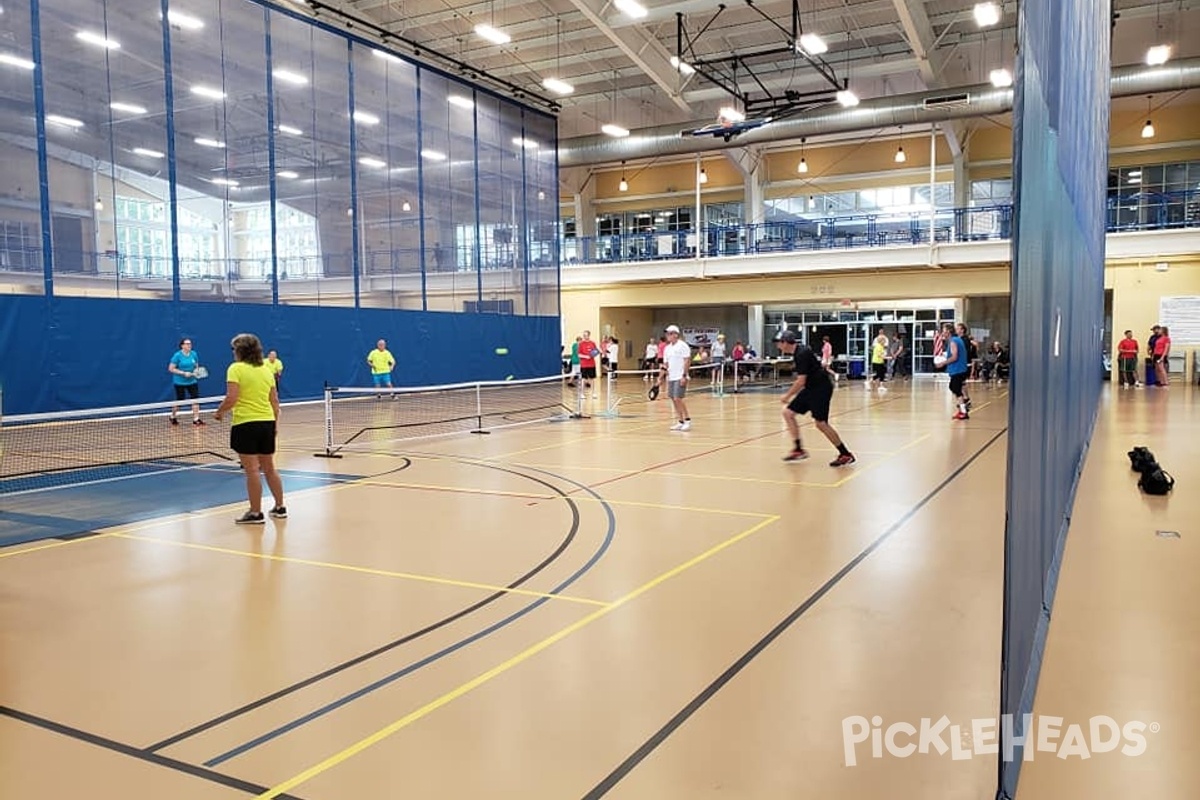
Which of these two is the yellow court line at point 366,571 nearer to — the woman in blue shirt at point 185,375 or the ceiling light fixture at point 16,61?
the woman in blue shirt at point 185,375

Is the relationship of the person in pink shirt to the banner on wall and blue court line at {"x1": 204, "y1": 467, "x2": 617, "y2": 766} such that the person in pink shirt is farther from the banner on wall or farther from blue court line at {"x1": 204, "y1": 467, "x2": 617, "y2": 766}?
blue court line at {"x1": 204, "y1": 467, "x2": 617, "y2": 766}

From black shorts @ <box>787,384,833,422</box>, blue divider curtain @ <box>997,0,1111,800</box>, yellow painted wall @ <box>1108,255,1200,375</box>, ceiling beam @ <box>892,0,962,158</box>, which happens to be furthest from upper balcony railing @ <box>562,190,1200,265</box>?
blue divider curtain @ <box>997,0,1111,800</box>

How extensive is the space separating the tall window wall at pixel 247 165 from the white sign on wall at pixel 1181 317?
20789 mm

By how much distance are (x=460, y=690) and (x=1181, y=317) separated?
30.0 m

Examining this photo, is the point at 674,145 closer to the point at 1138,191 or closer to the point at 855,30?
the point at 855,30

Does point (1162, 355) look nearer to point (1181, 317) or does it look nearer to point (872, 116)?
point (1181, 317)

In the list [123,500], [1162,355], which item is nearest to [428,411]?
[123,500]

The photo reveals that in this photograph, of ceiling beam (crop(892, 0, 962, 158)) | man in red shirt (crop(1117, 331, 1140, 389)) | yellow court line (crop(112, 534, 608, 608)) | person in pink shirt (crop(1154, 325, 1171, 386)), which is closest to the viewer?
yellow court line (crop(112, 534, 608, 608))

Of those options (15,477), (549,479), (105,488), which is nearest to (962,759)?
(549,479)

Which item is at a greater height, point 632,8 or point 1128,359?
point 632,8

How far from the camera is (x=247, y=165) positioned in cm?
2005

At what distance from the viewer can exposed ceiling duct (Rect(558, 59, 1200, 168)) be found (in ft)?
75.3

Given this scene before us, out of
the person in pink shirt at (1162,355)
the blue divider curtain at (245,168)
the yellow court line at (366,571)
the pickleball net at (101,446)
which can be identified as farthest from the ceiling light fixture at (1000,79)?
the yellow court line at (366,571)

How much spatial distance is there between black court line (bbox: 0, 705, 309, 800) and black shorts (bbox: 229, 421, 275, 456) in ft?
12.4
